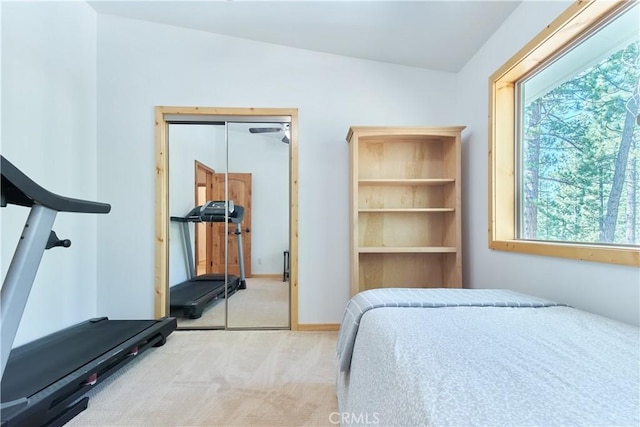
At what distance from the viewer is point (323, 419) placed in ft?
5.27

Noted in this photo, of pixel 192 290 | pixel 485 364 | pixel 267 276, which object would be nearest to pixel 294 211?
pixel 267 276

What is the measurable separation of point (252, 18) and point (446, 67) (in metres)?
1.84

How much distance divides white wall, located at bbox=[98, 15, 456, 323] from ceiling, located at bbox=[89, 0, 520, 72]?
132mm

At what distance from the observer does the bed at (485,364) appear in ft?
2.09

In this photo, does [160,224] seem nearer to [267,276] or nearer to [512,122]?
[267,276]

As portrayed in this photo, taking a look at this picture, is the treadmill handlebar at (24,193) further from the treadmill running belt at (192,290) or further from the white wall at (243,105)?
the treadmill running belt at (192,290)

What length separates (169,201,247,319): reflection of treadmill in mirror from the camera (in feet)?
10.1

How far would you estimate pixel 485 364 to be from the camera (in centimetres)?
84

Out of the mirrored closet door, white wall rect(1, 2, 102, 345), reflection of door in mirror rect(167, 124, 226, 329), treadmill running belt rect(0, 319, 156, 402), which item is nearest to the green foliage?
the mirrored closet door

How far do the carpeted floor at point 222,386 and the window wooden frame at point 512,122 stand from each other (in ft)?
5.01

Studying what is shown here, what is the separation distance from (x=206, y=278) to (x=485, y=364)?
3115mm

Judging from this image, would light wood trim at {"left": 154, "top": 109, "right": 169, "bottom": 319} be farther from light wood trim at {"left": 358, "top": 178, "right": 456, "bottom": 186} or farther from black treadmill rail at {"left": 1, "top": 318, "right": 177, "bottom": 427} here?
→ light wood trim at {"left": 358, "top": 178, "right": 456, "bottom": 186}

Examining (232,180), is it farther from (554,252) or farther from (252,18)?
(554,252)

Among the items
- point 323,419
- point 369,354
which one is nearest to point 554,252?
point 369,354
